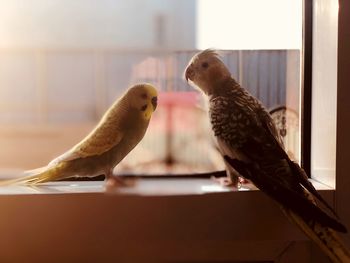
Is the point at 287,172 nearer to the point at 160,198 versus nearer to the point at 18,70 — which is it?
the point at 160,198

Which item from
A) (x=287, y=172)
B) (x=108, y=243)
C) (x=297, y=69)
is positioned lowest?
(x=108, y=243)

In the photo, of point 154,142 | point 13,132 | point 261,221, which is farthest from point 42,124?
point 261,221

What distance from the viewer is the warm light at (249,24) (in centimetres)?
78

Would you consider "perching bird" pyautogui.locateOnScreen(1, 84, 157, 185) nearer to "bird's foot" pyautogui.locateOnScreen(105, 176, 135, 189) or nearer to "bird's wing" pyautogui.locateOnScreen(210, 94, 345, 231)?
"bird's foot" pyautogui.locateOnScreen(105, 176, 135, 189)

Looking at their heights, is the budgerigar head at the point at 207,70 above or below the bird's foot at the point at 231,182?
above

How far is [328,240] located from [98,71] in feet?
1.35

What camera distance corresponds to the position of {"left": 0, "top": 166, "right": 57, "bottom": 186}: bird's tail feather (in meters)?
0.73

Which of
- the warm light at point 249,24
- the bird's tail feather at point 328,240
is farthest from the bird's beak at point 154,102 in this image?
the bird's tail feather at point 328,240

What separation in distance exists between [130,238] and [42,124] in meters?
0.22

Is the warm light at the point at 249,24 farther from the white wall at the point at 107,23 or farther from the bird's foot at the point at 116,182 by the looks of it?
the bird's foot at the point at 116,182

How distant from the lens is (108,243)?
2.42ft

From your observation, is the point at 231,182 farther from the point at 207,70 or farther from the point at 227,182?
the point at 207,70

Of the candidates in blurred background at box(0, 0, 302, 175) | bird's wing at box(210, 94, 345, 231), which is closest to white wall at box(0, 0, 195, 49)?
blurred background at box(0, 0, 302, 175)

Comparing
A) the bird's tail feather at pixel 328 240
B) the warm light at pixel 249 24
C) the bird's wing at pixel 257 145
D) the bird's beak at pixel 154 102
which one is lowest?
the bird's tail feather at pixel 328 240
